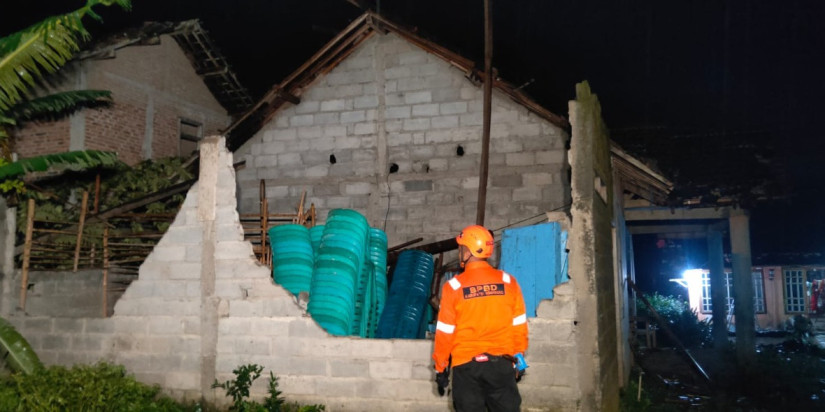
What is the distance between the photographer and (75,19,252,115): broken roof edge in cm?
1308

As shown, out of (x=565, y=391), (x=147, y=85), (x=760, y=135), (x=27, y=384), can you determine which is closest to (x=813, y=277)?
(x=760, y=135)

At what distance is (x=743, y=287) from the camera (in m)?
13.0

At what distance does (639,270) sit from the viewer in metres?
23.2

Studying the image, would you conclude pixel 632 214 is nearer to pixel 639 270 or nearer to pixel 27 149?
pixel 639 270

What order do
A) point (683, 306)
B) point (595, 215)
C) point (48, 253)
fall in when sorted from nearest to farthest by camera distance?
point (595, 215) → point (48, 253) → point (683, 306)

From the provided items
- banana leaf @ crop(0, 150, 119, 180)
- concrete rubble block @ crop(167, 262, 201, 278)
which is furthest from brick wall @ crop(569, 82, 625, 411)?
banana leaf @ crop(0, 150, 119, 180)

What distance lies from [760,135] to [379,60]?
27.4 ft

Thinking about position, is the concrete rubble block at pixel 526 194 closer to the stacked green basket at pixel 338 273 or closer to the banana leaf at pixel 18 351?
the stacked green basket at pixel 338 273

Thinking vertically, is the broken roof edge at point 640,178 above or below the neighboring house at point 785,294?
above

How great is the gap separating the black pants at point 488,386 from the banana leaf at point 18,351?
17.2ft

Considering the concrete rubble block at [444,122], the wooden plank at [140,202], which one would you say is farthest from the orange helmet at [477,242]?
the wooden plank at [140,202]

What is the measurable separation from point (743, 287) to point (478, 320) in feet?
35.4

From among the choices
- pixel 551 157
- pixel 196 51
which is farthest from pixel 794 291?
pixel 196 51

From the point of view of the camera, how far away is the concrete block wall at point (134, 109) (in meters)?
12.9
